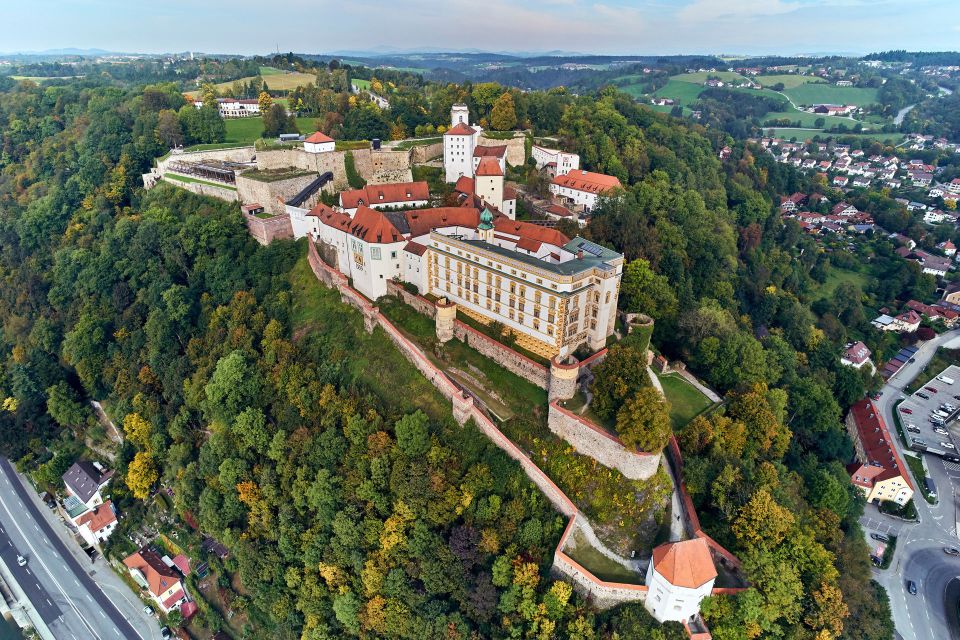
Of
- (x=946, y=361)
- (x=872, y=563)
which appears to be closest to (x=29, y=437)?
(x=872, y=563)

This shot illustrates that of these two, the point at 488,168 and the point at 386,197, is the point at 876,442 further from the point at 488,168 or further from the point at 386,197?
the point at 386,197

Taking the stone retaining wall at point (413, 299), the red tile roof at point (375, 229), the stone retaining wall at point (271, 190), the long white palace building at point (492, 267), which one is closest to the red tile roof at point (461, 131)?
the long white palace building at point (492, 267)

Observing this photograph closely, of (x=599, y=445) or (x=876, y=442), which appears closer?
(x=599, y=445)

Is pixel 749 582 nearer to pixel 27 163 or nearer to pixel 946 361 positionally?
pixel 946 361

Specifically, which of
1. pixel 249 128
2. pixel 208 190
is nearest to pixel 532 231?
pixel 208 190

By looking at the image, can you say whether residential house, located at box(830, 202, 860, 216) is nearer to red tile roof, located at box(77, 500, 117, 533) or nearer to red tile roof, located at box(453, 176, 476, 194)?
red tile roof, located at box(453, 176, 476, 194)

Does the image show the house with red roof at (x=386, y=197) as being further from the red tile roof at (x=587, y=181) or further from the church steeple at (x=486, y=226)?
the red tile roof at (x=587, y=181)

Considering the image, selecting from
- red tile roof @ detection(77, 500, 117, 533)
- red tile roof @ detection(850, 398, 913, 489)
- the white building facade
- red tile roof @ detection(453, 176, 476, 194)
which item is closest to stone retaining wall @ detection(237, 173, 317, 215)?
red tile roof @ detection(453, 176, 476, 194)
